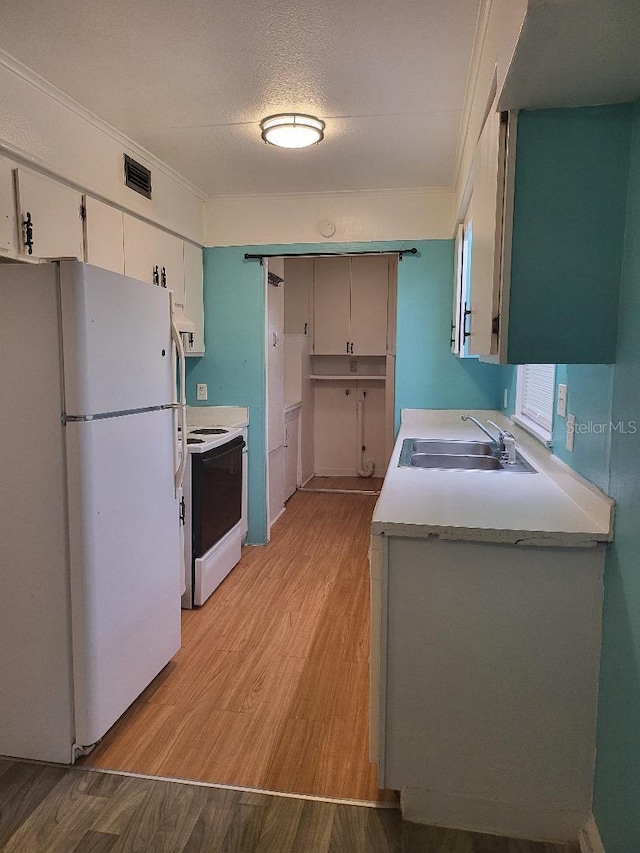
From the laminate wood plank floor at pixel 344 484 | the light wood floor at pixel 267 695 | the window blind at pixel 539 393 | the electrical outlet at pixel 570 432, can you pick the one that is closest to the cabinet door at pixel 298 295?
the laminate wood plank floor at pixel 344 484

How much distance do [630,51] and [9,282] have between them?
1.76m

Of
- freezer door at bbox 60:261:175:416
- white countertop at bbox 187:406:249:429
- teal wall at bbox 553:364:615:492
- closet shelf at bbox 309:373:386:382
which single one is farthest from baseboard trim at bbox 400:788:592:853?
closet shelf at bbox 309:373:386:382

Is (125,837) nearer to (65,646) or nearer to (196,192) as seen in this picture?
(65,646)

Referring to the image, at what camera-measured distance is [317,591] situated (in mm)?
3359

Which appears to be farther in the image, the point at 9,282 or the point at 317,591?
the point at 317,591

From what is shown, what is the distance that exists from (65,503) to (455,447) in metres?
2.03

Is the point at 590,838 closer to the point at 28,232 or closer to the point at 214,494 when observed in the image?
the point at 214,494

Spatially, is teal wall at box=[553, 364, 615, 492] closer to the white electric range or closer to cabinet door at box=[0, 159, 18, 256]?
the white electric range

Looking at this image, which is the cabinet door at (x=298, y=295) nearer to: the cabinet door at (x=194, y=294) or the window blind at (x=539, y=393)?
the cabinet door at (x=194, y=294)

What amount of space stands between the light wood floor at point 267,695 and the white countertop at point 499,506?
906 mm

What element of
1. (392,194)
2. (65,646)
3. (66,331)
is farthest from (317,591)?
(392,194)

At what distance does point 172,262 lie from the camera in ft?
11.7

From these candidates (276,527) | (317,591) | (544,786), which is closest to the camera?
(544,786)

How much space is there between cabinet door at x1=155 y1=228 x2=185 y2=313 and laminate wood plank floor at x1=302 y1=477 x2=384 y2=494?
2753 mm
